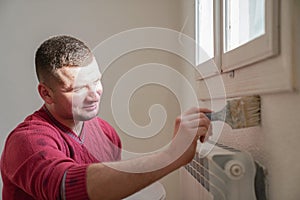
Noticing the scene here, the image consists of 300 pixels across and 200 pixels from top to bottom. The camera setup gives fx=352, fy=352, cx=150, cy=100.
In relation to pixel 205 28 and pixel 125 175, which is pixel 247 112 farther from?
pixel 205 28

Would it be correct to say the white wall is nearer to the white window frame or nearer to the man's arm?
the white window frame

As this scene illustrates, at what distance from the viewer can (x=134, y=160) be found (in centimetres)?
53

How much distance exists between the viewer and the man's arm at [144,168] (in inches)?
20.1

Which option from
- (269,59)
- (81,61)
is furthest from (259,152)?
(81,61)

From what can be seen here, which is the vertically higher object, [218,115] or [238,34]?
[238,34]

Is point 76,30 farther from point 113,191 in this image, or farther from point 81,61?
point 113,191

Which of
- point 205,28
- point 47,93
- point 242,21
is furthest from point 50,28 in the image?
point 242,21

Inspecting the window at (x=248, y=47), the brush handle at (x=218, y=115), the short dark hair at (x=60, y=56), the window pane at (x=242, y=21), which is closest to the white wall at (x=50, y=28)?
the window at (x=248, y=47)

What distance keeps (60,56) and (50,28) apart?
3.23ft

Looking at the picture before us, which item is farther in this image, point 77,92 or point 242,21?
point 242,21

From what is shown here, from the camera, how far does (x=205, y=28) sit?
1245 millimetres

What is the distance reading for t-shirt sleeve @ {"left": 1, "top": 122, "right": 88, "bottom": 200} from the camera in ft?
1.71

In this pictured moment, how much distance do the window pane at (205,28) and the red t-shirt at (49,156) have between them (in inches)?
15.5

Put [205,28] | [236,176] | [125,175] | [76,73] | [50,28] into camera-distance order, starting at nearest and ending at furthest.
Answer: [125,175] < [236,176] < [76,73] < [205,28] < [50,28]
